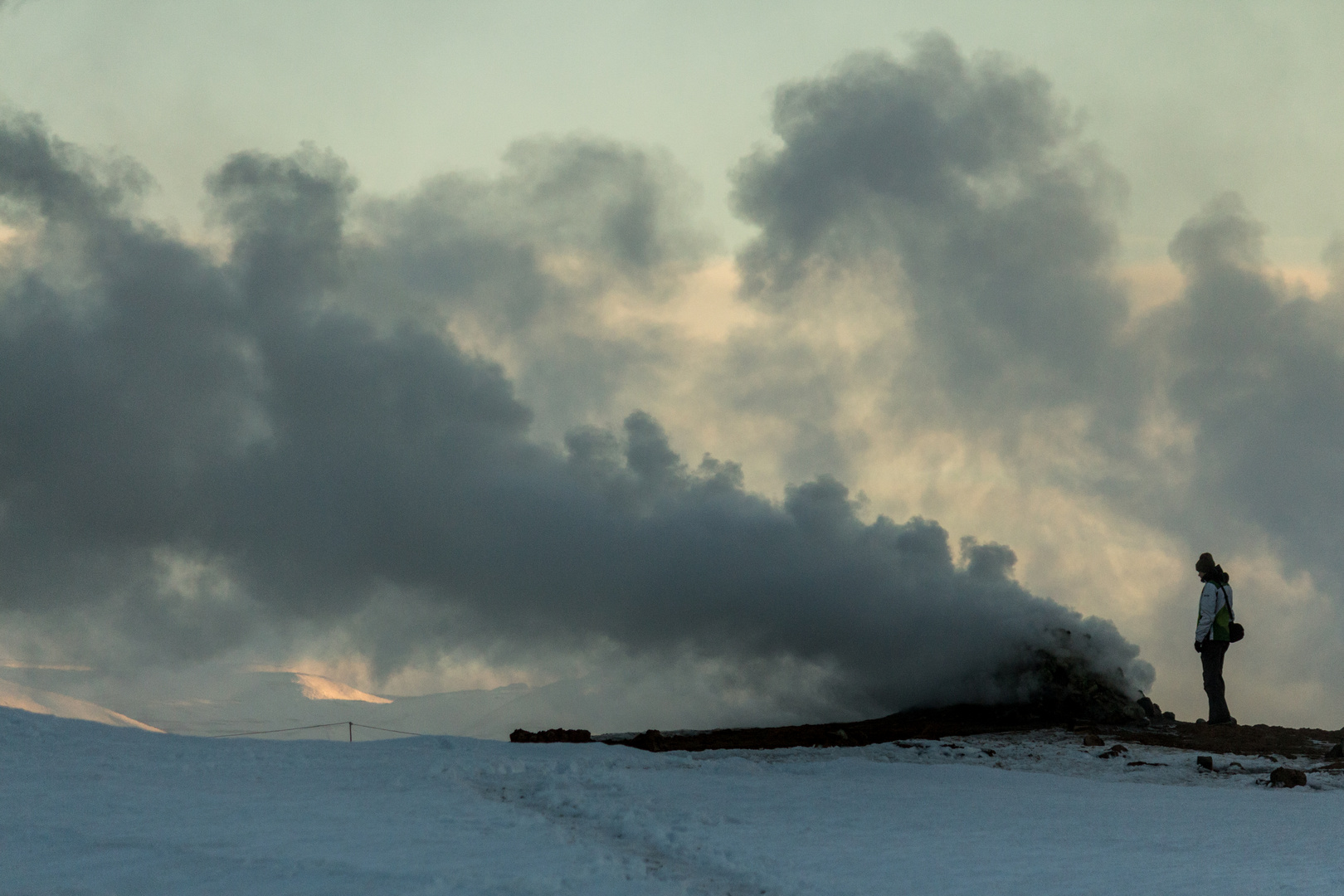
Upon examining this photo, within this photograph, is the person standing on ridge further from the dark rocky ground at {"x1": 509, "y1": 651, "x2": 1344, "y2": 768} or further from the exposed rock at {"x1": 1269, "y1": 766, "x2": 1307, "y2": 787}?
the exposed rock at {"x1": 1269, "y1": 766, "x2": 1307, "y2": 787}

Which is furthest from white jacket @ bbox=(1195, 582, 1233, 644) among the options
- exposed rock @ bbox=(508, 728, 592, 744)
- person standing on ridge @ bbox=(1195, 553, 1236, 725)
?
exposed rock @ bbox=(508, 728, 592, 744)

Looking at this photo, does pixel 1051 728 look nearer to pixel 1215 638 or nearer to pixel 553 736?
pixel 1215 638

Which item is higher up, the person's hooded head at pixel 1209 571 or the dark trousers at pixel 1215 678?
the person's hooded head at pixel 1209 571

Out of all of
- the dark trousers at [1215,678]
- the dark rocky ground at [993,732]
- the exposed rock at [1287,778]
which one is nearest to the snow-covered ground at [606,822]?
the exposed rock at [1287,778]

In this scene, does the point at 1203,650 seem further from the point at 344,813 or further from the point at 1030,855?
the point at 344,813

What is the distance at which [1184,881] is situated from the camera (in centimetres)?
970

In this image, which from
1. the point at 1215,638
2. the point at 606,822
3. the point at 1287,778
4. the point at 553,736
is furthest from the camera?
the point at 1215,638

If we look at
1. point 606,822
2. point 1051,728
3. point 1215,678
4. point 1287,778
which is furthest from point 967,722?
point 606,822

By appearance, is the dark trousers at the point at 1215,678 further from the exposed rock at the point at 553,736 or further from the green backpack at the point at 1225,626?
the exposed rock at the point at 553,736

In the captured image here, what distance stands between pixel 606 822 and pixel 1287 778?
10244 millimetres

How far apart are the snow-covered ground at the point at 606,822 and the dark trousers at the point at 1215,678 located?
651 cm

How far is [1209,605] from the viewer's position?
2325 centimetres

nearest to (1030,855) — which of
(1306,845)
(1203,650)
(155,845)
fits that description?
(1306,845)

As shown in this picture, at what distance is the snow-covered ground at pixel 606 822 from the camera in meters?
Result: 9.30
